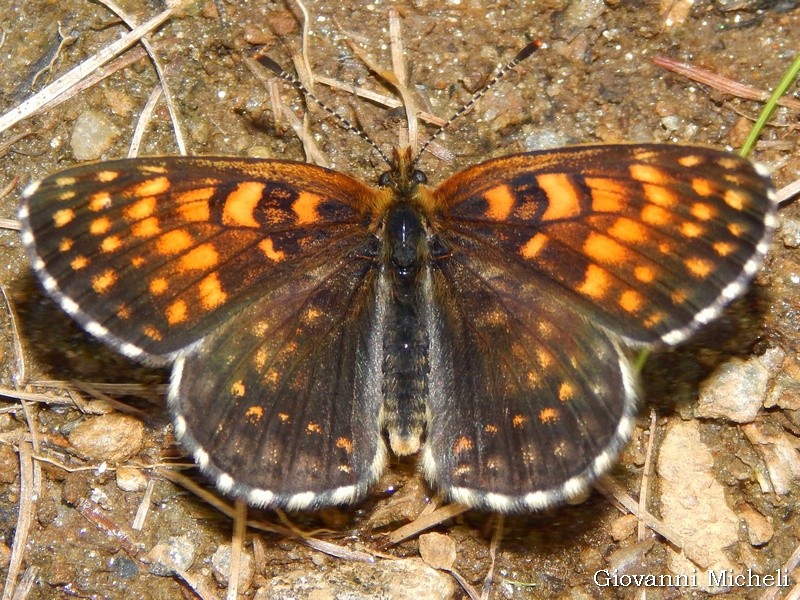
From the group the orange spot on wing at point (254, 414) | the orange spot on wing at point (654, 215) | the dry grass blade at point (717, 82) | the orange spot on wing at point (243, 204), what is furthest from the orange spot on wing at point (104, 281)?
the dry grass blade at point (717, 82)

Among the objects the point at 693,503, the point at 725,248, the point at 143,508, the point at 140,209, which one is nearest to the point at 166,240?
the point at 140,209

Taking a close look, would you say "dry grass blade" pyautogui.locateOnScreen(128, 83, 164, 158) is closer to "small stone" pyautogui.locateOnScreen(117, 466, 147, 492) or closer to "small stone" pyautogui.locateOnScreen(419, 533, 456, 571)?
"small stone" pyautogui.locateOnScreen(117, 466, 147, 492)

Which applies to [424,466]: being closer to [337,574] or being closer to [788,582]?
[337,574]

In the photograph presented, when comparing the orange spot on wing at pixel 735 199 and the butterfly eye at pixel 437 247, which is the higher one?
the orange spot on wing at pixel 735 199

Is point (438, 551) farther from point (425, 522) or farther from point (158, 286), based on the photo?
point (158, 286)

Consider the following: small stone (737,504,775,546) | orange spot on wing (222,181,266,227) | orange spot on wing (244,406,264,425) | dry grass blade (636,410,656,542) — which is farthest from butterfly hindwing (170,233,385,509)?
small stone (737,504,775,546)

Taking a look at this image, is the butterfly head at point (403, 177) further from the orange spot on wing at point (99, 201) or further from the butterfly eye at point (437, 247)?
the orange spot on wing at point (99, 201)

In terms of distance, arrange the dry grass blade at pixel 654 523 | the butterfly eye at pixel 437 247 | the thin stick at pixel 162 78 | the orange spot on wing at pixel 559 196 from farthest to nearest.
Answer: the thin stick at pixel 162 78
the dry grass blade at pixel 654 523
the butterfly eye at pixel 437 247
the orange spot on wing at pixel 559 196
